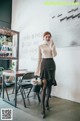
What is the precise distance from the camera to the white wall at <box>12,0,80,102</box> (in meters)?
3.51

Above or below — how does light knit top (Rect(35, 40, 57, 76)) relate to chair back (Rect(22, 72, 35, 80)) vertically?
above

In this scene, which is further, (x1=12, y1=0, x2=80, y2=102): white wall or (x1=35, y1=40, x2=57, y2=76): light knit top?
(x1=12, y1=0, x2=80, y2=102): white wall

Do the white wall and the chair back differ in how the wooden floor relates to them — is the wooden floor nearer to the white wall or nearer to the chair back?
the white wall

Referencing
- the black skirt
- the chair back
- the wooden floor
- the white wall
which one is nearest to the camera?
the wooden floor

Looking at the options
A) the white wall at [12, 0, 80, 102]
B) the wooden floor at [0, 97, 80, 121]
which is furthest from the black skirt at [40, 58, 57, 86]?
the white wall at [12, 0, 80, 102]

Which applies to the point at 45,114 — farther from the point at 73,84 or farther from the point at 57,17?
the point at 57,17

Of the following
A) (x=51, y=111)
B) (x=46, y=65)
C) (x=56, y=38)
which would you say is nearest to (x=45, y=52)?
(x=46, y=65)

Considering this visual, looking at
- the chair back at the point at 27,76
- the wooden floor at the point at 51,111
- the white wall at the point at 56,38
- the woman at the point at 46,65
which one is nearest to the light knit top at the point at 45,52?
the woman at the point at 46,65

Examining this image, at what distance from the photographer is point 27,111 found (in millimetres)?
2768

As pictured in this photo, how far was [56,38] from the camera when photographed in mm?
3895

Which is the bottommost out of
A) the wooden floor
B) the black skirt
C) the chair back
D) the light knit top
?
the wooden floor

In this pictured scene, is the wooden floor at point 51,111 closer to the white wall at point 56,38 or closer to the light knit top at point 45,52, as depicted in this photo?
the white wall at point 56,38

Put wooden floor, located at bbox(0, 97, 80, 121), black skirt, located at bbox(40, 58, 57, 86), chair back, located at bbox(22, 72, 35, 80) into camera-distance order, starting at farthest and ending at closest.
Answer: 1. chair back, located at bbox(22, 72, 35, 80)
2. black skirt, located at bbox(40, 58, 57, 86)
3. wooden floor, located at bbox(0, 97, 80, 121)

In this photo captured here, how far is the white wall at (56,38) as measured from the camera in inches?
138
